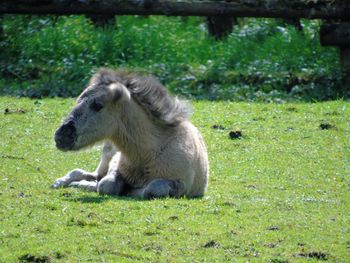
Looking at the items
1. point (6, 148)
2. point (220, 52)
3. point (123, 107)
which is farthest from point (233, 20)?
point (123, 107)

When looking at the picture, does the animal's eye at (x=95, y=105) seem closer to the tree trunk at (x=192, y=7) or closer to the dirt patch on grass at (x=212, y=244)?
the dirt patch on grass at (x=212, y=244)

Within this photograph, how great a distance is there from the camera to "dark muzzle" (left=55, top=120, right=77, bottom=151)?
10.0 metres

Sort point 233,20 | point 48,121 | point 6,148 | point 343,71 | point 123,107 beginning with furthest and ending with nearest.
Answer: point 233,20 → point 343,71 → point 48,121 → point 6,148 → point 123,107

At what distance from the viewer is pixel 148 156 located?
10289 mm

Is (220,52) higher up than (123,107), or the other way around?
(123,107)

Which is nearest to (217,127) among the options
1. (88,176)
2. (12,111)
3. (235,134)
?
(235,134)

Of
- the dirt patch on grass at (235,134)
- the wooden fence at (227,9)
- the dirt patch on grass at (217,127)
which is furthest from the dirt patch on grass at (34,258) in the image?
the wooden fence at (227,9)

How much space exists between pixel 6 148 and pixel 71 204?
351cm

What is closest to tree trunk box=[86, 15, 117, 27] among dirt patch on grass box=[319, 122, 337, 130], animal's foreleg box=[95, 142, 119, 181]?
dirt patch on grass box=[319, 122, 337, 130]

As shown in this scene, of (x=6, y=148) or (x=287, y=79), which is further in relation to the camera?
(x=287, y=79)

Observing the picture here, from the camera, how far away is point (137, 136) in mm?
10305

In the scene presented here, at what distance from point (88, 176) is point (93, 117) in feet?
3.93

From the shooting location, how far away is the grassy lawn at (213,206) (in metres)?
8.02

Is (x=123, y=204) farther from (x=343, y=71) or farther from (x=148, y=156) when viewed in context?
(x=343, y=71)
